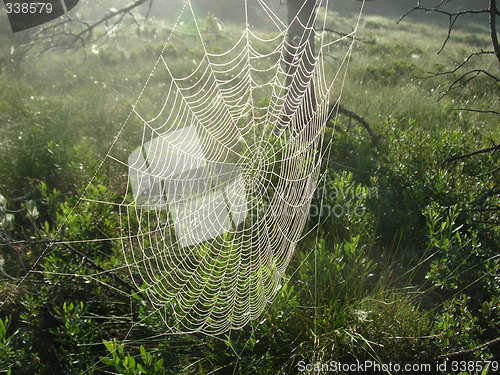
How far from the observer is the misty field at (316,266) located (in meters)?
2.23

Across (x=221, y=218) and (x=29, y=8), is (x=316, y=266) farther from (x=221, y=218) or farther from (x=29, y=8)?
(x=29, y=8)

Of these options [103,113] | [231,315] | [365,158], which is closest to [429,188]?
[365,158]

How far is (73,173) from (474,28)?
2310 cm

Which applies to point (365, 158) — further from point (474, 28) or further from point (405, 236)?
point (474, 28)

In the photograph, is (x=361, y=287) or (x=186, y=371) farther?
(x=361, y=287)

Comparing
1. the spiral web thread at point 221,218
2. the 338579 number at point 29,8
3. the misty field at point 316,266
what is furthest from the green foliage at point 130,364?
the 338579 number at point 29,8

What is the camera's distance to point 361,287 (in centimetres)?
250

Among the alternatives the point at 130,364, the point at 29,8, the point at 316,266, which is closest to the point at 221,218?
the point at 316,266

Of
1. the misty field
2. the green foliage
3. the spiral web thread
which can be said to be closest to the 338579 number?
the misty field

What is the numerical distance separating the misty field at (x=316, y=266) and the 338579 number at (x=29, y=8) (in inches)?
48.0

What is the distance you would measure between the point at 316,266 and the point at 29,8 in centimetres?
400

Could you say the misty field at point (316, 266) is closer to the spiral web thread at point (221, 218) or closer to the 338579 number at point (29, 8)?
the spiral web thread at point (221, 218)

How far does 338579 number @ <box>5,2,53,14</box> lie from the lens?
13.7 feet

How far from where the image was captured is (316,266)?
2.60 metres
